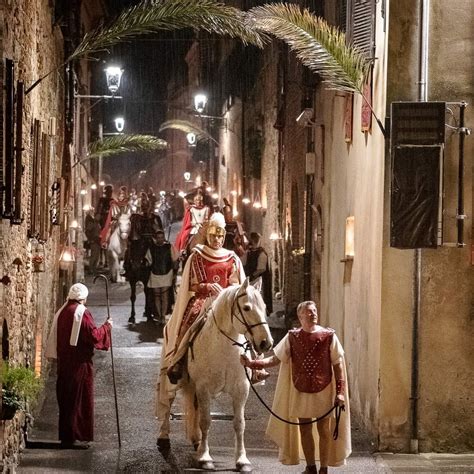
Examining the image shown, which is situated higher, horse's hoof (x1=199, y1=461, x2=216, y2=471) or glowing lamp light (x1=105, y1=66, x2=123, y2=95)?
glowing lamp light (x1=105, y1=66, x2=123, y2=95)

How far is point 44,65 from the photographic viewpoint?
16078mm

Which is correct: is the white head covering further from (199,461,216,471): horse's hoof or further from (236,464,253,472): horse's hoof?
(236,464,253,472): horse's hoof

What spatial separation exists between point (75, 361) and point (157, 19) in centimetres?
406

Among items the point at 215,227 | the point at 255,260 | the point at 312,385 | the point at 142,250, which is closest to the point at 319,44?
the point at 215,227

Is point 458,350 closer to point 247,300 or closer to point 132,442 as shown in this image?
point 247,300

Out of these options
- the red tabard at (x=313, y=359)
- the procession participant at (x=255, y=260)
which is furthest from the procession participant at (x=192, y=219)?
the red tabard at (x=313, y=359)

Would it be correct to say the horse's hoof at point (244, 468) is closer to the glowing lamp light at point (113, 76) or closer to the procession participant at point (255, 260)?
the procession participant at point (255, 260)

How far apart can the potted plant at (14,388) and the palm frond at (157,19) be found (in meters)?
4.10

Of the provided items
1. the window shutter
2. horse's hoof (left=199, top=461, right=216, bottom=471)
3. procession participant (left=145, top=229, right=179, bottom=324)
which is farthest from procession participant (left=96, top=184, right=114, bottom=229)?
horse's hoof (left=199, top=461, right=216, bottom=471)

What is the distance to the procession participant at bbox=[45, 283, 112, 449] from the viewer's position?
12.9 m

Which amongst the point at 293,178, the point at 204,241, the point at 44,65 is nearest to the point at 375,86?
the point at 204,241

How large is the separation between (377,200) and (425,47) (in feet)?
6.13

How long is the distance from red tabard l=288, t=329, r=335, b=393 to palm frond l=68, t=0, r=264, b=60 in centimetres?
441

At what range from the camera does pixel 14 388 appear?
10.4 m
